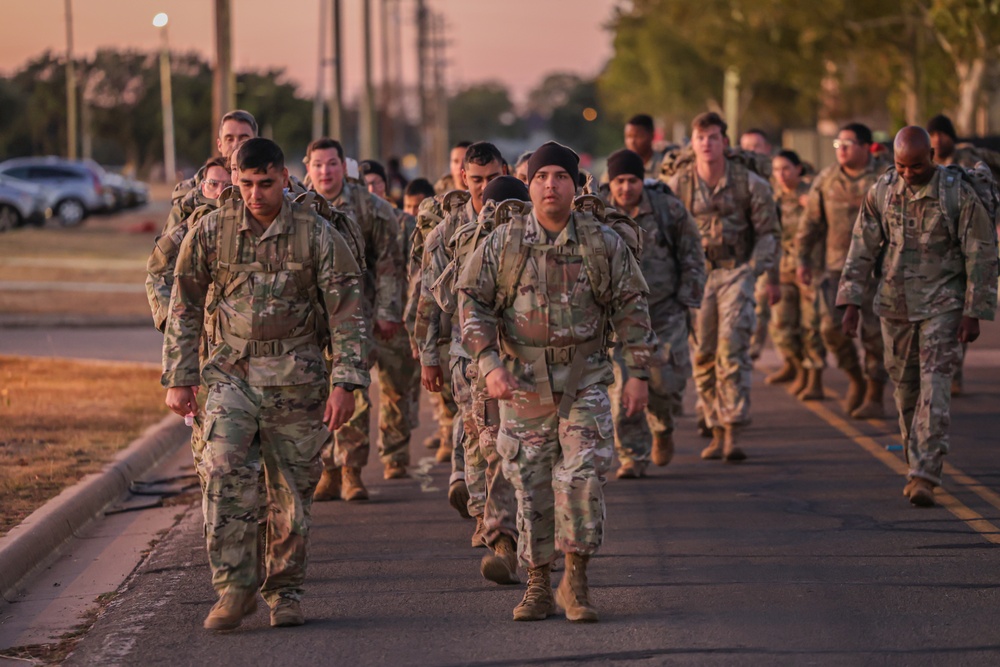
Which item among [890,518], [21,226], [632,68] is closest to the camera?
[890,518]

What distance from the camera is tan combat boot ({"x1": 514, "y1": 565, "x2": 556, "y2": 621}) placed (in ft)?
23.9

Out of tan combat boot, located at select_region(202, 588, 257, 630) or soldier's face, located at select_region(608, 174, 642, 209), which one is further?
soldier's face, located at select_region(608, 174, 642, 209)

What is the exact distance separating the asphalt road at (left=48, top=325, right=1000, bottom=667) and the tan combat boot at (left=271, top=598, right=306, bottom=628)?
53 millimetres

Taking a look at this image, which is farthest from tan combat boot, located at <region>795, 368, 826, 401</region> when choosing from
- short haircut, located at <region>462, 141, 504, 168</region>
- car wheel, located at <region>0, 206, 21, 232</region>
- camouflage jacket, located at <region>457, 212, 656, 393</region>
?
car wheel, located at <region>0, 206, 21, 232</region>

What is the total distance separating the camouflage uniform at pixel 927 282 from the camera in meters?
9.72

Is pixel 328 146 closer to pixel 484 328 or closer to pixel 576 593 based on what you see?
pixel 484 328

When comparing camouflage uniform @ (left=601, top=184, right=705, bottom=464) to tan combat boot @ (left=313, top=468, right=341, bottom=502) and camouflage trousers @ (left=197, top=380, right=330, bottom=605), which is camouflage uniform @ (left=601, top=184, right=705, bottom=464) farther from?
camouflage trousers @ (left=197, top=380, right=330, bottom=605)

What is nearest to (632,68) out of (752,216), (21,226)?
(21,226)

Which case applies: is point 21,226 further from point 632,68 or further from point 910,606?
point 632,68

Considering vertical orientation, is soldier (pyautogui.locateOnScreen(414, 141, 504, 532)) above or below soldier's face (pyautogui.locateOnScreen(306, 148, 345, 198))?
below

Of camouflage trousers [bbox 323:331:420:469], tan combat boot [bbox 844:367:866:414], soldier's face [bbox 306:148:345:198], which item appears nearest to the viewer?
soldier's face [bbox 306:148:345:198]

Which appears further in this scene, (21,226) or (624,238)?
(21,226)

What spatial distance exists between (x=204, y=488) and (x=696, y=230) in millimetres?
4587

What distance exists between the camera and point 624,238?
7.62 meters
